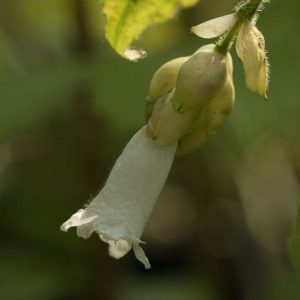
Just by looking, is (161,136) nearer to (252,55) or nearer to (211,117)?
(211,117)

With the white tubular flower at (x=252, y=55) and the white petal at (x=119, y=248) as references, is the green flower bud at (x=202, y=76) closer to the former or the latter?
the white tubular flower at (x=252, y=55)

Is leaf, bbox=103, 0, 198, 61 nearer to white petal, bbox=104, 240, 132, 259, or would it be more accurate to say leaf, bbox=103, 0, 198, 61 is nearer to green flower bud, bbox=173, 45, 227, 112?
green flower bud, bbox=173, 45, 227, 112

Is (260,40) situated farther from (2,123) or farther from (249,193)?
(249,193)

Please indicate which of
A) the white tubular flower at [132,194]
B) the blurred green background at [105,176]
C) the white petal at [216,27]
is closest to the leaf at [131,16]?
the white petal at [216,27]

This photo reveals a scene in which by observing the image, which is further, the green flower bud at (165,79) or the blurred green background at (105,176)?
the blurred green background at (105,176)

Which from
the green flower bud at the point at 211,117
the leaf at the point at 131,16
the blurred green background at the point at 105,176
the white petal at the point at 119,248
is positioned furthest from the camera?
the blurred green background at the point at 105,176

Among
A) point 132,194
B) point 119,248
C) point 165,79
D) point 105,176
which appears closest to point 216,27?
point 165,79
